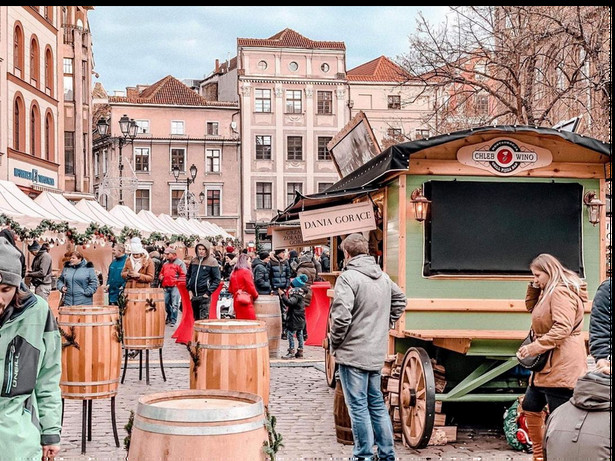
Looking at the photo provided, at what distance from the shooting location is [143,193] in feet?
196

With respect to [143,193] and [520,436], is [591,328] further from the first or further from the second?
[143,193]

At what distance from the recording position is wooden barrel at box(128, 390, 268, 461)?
366cm

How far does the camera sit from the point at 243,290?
500 inches

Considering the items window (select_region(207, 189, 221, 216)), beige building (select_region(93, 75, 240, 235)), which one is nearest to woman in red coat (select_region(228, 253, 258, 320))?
beige building (select_region(93, 75, 240, 235))

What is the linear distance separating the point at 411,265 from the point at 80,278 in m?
6.45

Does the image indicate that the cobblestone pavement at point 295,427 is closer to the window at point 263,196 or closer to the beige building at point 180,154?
the window at point 263,196

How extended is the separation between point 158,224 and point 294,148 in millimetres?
28898

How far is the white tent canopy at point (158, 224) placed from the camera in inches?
1155

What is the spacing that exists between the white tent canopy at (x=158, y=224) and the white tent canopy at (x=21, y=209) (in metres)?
10.8

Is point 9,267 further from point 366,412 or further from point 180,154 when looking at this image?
point 180,154

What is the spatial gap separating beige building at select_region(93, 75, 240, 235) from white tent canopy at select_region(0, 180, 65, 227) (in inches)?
1621

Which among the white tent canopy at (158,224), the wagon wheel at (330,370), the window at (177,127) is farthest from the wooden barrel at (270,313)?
the window at (177,127)

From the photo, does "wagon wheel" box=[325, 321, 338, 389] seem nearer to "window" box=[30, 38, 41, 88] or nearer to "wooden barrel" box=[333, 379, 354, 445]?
"wooden barrel" box=[333, 379, 354, 445]

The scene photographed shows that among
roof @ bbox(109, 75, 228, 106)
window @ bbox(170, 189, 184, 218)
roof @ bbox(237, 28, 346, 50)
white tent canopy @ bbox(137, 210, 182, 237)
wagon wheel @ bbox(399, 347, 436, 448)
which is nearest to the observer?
wagon wheel @ bbox(399, 347, 436, 448)
